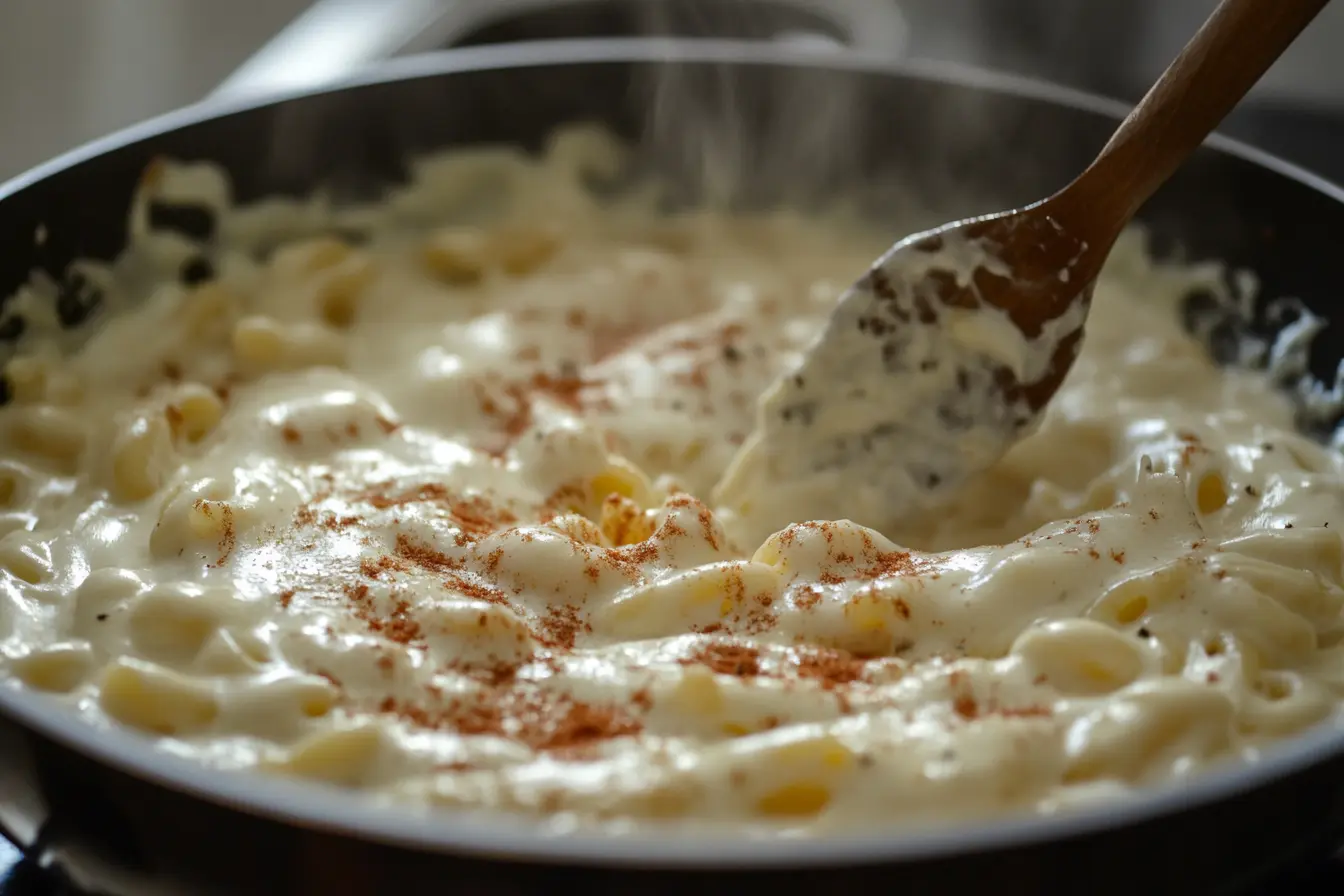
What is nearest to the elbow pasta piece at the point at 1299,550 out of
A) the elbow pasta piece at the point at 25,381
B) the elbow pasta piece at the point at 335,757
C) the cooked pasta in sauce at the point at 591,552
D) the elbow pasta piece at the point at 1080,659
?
the cooked pasta in sauce at the point at 591,552

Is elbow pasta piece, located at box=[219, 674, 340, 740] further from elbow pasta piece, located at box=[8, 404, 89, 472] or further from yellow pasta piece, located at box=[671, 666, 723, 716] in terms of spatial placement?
elbow pasta piece, located at box=[8, 404, 89, 472]

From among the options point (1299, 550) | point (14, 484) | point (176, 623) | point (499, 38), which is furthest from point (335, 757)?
point (499, 38)

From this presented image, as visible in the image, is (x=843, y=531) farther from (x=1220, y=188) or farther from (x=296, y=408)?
(x=1220, y=188)

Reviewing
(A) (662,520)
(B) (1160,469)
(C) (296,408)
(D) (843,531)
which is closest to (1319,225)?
(B) (1160,469)

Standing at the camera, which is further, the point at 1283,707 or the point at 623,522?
the point at 623,522

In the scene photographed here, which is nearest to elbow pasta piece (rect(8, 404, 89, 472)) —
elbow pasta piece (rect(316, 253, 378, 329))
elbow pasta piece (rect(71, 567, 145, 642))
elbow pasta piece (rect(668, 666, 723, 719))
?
elbow pasta piece (rect(71, 567, 145, 642))

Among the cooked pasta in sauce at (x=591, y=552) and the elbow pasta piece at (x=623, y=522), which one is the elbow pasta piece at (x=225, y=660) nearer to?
the cooked pasta in sauce at (x=591, y=552)

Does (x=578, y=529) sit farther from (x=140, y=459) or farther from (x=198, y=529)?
(x=140, y=459)
